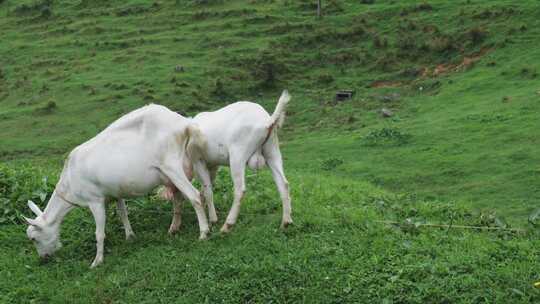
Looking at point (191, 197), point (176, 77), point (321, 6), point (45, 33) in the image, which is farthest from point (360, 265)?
point (45, 33)

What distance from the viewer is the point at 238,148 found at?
8586 mm

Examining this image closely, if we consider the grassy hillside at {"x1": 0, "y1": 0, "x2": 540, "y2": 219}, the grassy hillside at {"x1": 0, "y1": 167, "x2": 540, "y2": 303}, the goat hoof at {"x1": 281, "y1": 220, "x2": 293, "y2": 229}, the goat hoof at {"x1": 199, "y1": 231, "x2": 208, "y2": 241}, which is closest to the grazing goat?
the goat hoof at {"x1": 199, "y1": 231, "x2": 208, "y2": 241}

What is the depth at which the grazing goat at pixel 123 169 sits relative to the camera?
337 inches

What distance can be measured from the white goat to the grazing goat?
245 millimetres

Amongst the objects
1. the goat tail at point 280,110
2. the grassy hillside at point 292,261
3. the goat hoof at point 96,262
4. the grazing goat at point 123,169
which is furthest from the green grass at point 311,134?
the goat tail at point 280,110

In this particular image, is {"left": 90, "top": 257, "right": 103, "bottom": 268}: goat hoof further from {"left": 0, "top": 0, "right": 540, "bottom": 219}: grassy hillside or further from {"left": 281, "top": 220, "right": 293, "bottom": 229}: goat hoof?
{"left": 0, "top": 0, "right": 540, "bottom": 219}: grassy hillside

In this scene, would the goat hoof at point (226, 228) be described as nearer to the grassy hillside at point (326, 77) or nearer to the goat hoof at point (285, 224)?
the goat hoof at point (285, 224)

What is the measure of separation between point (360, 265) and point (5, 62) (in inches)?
1137

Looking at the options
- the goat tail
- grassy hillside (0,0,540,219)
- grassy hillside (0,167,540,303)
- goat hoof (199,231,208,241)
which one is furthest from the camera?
grassy hillside (0,0,540,219)

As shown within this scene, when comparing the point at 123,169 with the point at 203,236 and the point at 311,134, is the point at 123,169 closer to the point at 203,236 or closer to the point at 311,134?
the point at 203,236

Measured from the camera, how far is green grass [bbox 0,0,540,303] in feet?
25.0

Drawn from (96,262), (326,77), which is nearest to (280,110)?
(96,262)

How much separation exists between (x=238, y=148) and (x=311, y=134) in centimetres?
1296

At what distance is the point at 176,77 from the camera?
2702 cm
